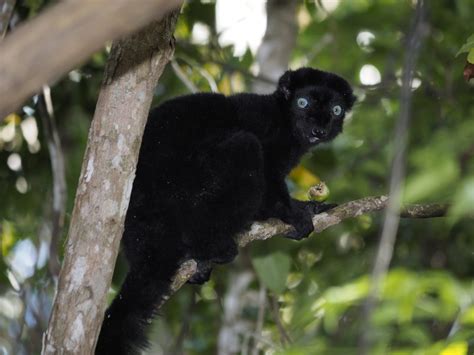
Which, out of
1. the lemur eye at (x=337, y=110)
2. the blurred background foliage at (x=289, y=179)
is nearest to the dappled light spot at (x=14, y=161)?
the blurred background foliage at (x=289, y=179)

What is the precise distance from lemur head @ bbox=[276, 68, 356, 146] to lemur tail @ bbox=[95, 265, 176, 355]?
180 centimetres

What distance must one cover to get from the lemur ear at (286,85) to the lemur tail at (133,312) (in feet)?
6.24

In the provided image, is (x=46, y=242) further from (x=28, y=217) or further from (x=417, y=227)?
(x=417, y=227)

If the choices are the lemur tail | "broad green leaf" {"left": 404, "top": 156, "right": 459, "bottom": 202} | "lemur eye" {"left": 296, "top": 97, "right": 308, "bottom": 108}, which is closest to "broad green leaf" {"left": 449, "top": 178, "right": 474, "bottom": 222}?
"broad green leaf" {"left": 404, "top": 156, "right": 459, "bottom": 202}

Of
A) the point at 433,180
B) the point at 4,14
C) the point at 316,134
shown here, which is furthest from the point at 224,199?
the point at 433,180

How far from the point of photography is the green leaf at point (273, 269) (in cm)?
574

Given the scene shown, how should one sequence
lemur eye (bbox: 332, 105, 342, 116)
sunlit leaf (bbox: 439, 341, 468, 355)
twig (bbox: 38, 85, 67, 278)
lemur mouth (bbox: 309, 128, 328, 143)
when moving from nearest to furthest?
sunlit leaf (bbox: 439, 341, 468, 355), twig (bbox: 38, 85, 67, 278), lemur mouth (bbox: 309, 128, 328, 143), lemur eye (bbox: 332, 105, 342, 116)

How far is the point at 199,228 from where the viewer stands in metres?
4.95

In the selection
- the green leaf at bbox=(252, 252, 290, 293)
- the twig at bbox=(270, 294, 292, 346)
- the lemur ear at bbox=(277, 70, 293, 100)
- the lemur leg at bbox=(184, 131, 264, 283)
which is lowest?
the twig at bbox=(270, 294, 292, 346)

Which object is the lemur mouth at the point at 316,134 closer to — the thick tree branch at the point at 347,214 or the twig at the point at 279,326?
the thick tree branch at the point at 347,214

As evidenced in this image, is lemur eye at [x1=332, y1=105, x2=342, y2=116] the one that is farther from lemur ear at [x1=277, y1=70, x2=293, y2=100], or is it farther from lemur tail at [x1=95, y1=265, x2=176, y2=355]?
lemur tail at [x1=95, y1=265, x2=176, y2=355]

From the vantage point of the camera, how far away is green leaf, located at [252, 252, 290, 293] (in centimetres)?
574

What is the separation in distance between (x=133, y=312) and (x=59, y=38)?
2875 mm

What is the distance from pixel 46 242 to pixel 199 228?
2582 mm
